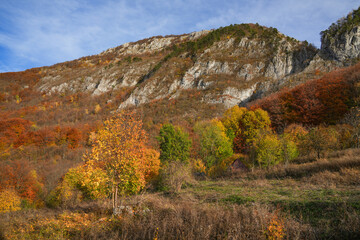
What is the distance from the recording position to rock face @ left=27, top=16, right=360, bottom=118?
7331cm

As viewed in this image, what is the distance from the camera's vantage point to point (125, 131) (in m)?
12.1

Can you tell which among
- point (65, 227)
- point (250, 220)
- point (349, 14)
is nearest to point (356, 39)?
point (349, 14)

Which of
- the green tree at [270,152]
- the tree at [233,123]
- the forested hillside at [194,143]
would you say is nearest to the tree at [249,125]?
the forested hillside at [194,143]

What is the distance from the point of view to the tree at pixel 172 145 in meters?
30.3

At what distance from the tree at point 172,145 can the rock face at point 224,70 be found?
51893 millimetres

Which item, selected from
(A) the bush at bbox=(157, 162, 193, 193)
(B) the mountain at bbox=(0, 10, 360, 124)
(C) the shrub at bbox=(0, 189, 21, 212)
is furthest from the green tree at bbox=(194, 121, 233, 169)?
(B) the mountain at bbox=(0, 10, 360, 124)

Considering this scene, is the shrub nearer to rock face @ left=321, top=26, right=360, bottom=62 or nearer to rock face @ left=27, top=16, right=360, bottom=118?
rock face @ left=27, top=16, right=360, bottom=118

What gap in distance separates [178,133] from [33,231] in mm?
23753

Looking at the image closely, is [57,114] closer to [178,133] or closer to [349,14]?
[178,133]

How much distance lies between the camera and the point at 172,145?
101ft

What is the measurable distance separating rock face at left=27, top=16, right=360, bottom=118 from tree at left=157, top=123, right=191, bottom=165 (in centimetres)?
5189

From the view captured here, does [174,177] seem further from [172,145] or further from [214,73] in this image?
[214,73]

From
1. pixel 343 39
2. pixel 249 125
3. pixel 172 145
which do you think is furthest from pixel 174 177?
pixel 343 39

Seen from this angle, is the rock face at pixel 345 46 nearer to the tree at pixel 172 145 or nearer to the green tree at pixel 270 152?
the green tree at pixel 270 152
